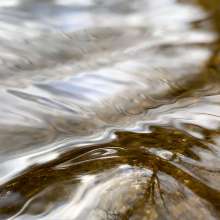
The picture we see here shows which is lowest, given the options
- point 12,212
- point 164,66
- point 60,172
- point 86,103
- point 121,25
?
point 12,212

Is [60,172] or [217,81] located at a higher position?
[217,81]

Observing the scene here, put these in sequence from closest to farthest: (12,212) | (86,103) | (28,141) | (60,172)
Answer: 1. (12,212)
2. (60,172)
3. (28,141)
4. (86,103)

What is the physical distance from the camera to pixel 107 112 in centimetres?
229

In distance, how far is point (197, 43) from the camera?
3311 mm

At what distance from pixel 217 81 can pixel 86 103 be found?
74 centimetres

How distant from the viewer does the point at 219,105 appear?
234cm

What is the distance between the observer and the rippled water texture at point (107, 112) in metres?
1.51

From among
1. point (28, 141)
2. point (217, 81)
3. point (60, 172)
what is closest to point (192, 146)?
point (60, 172)

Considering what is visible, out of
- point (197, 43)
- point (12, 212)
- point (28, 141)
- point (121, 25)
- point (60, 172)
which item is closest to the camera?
point (12, 212)

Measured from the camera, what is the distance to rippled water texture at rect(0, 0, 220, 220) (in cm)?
151

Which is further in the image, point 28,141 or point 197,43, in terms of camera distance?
point 197,43

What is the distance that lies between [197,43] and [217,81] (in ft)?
2.29

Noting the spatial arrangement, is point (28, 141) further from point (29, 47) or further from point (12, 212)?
point (29, 47)

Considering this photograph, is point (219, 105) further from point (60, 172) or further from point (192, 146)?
point (60, 172)
